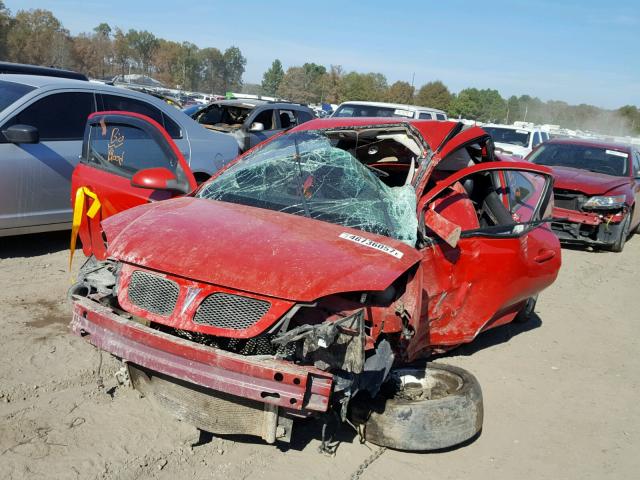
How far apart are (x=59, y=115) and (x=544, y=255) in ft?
16.4

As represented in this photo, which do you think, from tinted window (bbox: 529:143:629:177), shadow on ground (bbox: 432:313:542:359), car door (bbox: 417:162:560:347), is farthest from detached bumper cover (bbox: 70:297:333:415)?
tinted window (bbox: 529:143:629:177)

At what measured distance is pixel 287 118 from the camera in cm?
1224

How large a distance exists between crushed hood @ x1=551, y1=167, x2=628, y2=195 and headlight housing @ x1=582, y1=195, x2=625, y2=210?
0.11 m

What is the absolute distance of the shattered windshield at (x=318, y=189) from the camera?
149 inches

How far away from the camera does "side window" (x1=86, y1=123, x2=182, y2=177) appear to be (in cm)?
514

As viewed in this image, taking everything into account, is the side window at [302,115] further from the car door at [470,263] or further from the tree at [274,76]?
the tree at [274,76]

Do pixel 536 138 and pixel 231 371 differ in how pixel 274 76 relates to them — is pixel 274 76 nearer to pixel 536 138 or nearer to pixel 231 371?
Result: pixel 536 138

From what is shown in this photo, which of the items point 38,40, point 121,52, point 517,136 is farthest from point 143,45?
point 517,136

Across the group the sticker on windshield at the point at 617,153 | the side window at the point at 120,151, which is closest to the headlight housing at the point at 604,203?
the sticker on windshield at the point at 617,153

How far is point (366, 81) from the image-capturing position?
82.0m

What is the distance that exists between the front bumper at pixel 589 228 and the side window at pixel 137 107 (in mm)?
6066

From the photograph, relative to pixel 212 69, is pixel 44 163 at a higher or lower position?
lower

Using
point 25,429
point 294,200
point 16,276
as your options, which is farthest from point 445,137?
point 16,276

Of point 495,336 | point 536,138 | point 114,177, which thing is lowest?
point 495,336
